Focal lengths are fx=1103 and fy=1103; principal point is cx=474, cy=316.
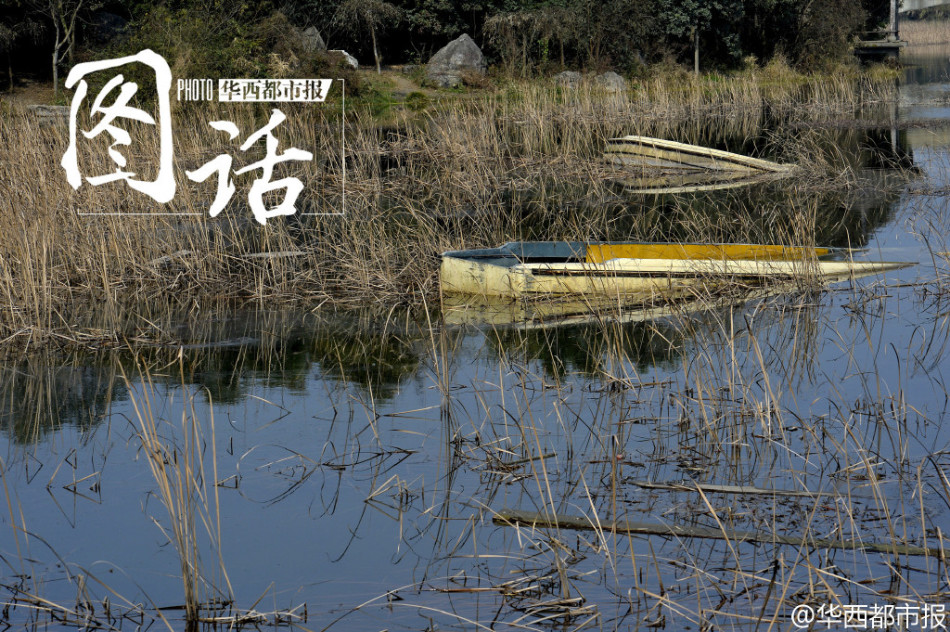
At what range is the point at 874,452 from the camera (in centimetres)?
464

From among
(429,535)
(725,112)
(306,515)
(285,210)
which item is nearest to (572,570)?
(429,535)

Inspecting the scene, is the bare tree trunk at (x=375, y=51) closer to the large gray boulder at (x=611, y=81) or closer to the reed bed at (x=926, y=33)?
the large gray boulder at (x=611, y=81)

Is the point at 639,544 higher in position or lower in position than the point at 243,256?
lower

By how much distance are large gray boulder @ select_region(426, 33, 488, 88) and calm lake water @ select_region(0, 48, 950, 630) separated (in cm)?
1923

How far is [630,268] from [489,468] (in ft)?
10.6

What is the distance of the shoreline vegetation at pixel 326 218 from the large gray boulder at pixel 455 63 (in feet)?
29.6

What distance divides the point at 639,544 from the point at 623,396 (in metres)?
1.76

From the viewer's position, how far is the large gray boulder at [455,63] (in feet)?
85.8

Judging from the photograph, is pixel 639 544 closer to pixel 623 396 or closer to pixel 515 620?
pixel 515 620

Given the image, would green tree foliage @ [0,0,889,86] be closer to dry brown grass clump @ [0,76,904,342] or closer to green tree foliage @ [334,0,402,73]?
green tree foliage @ [334,0,402,73]

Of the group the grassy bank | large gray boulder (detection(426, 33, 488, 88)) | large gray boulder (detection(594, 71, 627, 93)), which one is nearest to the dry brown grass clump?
large gray boulder (detection(426, 33, 488, 88))

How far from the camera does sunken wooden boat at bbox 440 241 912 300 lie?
744 centimetres

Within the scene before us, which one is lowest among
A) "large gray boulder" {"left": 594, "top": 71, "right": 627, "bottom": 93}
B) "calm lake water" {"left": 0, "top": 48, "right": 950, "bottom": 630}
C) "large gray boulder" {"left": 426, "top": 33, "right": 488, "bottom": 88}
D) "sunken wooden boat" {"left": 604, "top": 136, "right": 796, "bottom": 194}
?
"calm lake water" {"left": 0, "top": 48, "right": 950, "bottom": 630}

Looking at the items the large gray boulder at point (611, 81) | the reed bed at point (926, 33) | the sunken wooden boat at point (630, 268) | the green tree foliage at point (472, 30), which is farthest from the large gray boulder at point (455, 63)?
the reed bed at point (926, 33)
